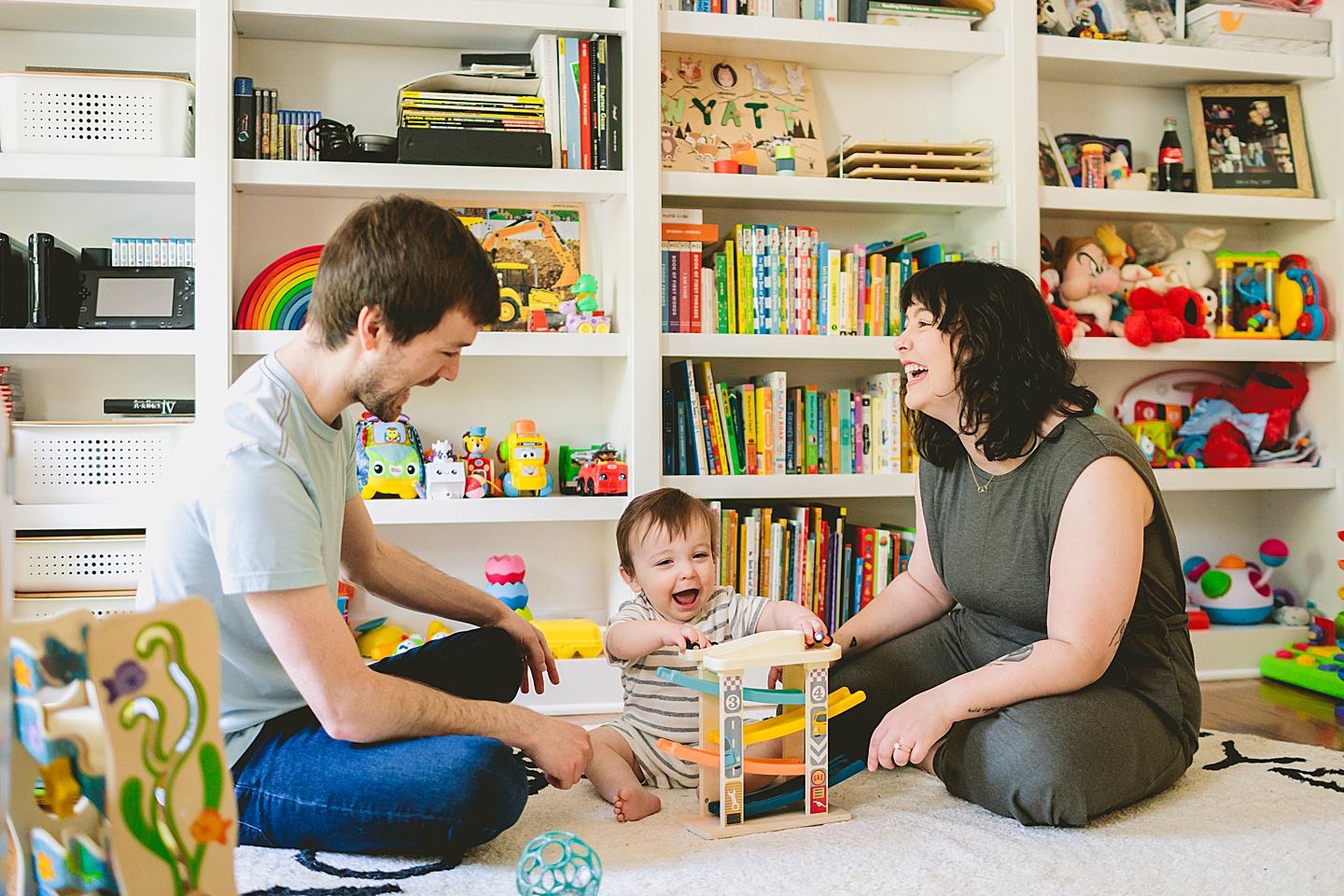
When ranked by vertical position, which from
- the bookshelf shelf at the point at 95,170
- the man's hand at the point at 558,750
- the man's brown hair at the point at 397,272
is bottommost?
the man's hand at the point at 558,750

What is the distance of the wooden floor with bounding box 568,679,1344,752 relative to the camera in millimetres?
2158

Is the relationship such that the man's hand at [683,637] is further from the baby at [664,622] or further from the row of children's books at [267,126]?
the row of children's books at [267,126]

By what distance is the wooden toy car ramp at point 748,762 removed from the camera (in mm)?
1528

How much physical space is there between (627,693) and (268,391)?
2.72 ft

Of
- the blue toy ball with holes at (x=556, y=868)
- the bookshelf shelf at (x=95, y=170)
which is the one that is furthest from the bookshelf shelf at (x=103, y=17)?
the blue toy ball with holes at (x=556, y=868)

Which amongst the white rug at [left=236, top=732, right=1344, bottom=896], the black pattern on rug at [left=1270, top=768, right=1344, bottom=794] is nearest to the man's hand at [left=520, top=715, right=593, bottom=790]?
the white rug at [left=236, top=732, right=1344, bottom=896]

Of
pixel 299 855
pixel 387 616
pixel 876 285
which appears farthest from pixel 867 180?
pixel 299 855

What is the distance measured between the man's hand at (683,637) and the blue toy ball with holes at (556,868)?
438 millimetres

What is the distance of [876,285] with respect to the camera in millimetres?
2668

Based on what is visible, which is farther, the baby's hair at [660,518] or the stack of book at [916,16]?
the stack of book at [916,16]

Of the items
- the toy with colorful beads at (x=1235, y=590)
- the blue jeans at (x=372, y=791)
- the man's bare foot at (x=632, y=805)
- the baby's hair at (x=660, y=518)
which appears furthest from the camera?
the toy with colorful beads at (x=1235, y=590)

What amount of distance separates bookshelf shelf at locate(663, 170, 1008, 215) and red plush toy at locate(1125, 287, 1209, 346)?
18.2 inches

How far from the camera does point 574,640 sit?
245 cm

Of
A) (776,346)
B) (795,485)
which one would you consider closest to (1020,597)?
(795,485)
